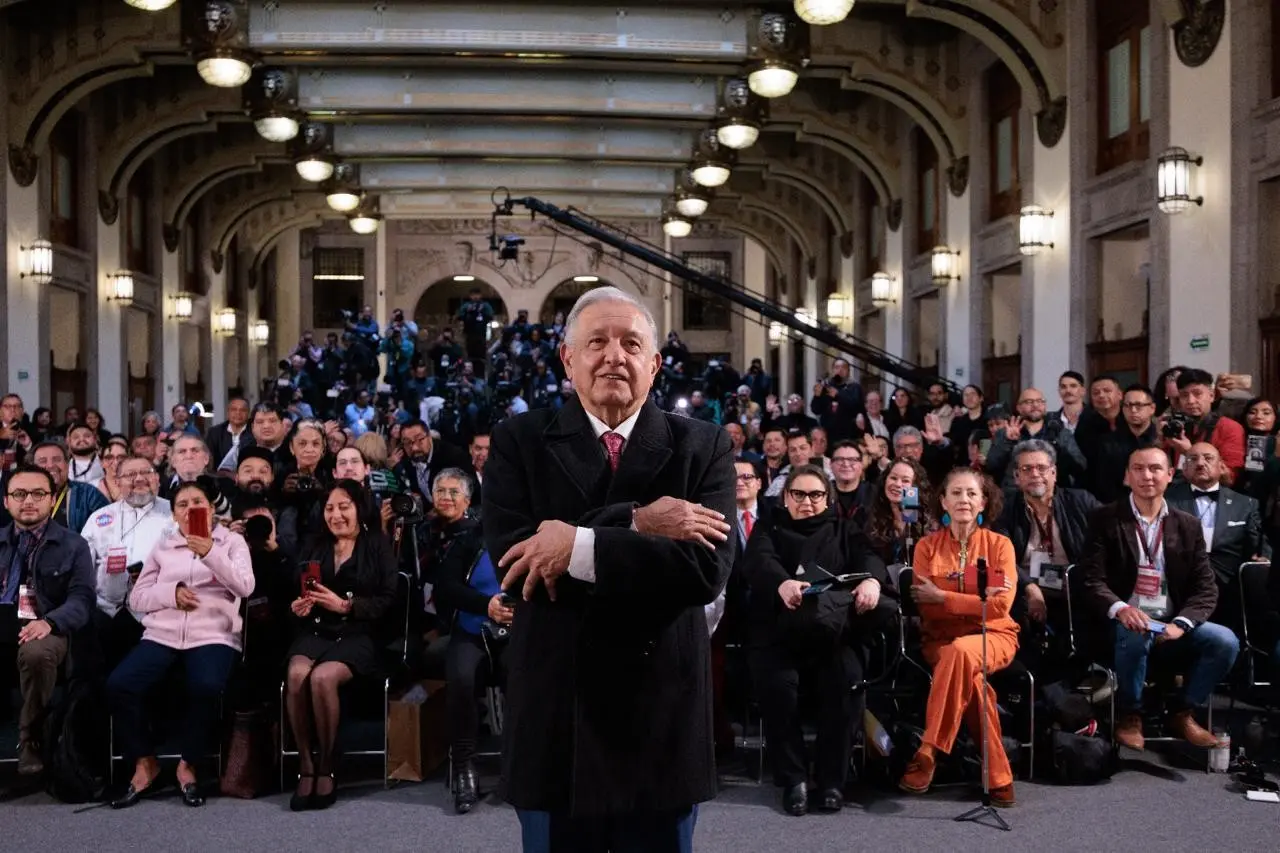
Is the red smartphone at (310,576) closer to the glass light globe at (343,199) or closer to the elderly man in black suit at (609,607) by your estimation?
the elderly man in black suit at (609,607)

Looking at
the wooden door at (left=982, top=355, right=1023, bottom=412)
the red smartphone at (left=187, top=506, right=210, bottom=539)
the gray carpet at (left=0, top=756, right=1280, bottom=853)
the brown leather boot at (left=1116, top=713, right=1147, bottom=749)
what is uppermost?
the wooden door at (left=982, top=355, right=1023, bottom=412)

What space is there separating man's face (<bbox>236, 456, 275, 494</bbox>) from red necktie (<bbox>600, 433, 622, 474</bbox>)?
188 inches

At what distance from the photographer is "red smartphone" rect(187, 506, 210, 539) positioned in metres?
5.17

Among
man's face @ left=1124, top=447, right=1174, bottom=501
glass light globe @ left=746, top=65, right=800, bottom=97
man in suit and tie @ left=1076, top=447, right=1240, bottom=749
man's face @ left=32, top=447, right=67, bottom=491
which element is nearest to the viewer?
man in suit and tie @ left=1076, top=447, right=1240, bottom=749

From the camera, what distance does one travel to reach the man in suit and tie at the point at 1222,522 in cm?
604

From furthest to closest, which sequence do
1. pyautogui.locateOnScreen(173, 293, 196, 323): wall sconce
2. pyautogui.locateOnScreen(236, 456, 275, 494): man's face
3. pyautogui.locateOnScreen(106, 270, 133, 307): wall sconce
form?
pyautogui.locateOnScreen(173, 293, 196, 323): wall sconce
pyautogui.locateOnScreen(106, 270, 133, 307): wall sconce
pyautogui.locateOnScreen(236, 456, 275, 494): man's face

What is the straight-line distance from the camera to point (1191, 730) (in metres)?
5.68

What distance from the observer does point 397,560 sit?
19.0ft

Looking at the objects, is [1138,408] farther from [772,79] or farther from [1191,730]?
[772,79]

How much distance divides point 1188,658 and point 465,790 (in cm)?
337

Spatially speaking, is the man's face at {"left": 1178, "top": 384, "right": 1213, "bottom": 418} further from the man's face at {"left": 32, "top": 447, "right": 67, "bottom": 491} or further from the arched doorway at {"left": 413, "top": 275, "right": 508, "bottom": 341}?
the arched doorway at {"left": 413, "top": 275, "right": 508, "bottom": 341}

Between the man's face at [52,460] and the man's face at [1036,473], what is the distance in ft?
17.5

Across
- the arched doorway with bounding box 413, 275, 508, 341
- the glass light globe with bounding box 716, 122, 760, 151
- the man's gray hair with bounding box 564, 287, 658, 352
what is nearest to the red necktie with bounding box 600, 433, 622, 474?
the man's gray hair with bounding box 564, 287, 658, 352

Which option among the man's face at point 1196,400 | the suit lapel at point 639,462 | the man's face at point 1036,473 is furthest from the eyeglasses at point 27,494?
the man's face at point 1196,400
